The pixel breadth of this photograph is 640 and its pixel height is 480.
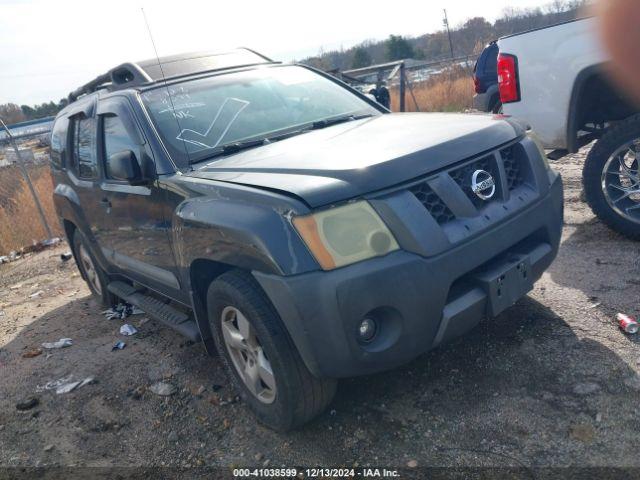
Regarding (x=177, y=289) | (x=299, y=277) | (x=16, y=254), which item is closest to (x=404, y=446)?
(x=299, y=277)

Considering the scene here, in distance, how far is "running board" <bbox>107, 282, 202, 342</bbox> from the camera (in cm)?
350

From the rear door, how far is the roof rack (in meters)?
0.22

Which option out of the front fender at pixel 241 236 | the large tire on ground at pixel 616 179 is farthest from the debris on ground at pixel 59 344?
the large tire on ground at pixel 616 179

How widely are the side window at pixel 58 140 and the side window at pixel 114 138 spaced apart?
3.66ft

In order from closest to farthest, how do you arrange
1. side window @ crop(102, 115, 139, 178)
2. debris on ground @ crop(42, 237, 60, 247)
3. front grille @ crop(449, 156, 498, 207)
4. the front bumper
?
1. the front bumper
2. front grille @ crop(449, 156, 498, 207)
3. side window @ crop(102, 115, 139, 178)
4. debris on ground @ crop(42, 237, 60, 247)

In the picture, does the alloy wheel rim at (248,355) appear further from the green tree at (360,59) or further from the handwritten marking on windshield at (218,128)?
A: the green tree at (360,59)

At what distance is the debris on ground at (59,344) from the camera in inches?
187

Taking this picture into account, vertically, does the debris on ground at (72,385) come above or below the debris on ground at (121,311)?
above

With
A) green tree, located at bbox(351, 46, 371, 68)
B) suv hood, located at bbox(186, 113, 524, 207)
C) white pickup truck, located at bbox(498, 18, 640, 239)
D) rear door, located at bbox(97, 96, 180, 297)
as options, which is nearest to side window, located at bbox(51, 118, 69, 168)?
rear door, located at bbox(97, 96, 180, 297)

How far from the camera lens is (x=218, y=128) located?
3.59m

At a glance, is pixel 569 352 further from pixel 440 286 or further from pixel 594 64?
pixel 594 64

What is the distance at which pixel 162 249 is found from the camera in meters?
3.52

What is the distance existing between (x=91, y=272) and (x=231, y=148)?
9.23 ft

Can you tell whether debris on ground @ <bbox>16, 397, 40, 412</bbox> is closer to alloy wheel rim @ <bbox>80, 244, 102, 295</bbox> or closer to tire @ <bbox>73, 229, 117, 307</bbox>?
tire @ <bbox>73, 229, 117, 307</bbox>
